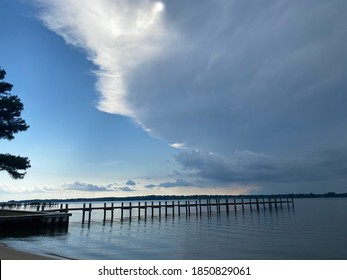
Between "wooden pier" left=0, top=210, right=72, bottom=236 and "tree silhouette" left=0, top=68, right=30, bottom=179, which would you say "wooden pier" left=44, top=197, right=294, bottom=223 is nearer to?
"wooden pier" left=0, top=210, right=72, bottom=236

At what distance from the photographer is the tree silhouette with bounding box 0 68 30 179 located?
25062mm

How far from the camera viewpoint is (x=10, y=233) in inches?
971

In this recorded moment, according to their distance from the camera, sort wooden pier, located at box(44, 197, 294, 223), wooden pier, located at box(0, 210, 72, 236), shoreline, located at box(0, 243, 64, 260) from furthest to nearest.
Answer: wooden pier, located at box(44, 197, 294, 223) → wooden pier, located at box(0, 210, 72, 236) → shoreline, located at box(0, 243, 64, 260)

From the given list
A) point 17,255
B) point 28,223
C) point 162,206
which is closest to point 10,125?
point 28,223

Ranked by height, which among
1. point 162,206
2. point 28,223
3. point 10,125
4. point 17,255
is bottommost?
point 17,255

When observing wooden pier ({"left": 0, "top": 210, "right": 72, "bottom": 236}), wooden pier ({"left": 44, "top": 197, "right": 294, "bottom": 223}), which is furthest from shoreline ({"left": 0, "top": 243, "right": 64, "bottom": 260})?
wooden pier ({"left": 44, "top": 197, "right": 294, "bottom": 223})

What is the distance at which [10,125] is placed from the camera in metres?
26.4

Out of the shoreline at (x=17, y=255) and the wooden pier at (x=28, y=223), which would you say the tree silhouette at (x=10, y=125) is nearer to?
the wooden pier at (x=28, y=223)

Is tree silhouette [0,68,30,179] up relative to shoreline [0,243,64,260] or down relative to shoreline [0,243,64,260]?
up

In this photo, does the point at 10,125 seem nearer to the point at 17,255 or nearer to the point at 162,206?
the point at 17,255

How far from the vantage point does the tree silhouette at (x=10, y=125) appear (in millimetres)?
25062

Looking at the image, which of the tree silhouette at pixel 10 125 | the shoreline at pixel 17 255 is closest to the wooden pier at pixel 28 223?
the tree silhouette at pixel 10 125
